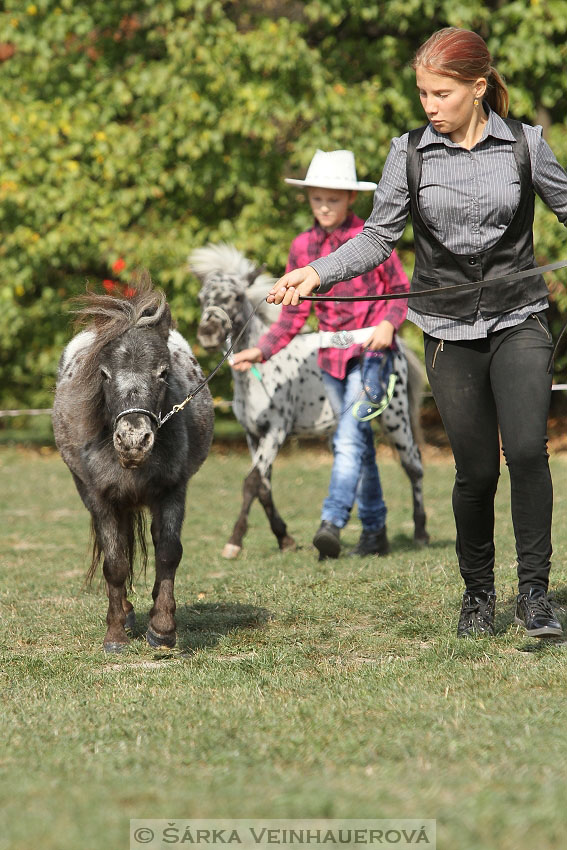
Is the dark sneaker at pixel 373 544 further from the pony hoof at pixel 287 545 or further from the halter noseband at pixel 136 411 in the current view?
the halter noseband at pixel 136 411

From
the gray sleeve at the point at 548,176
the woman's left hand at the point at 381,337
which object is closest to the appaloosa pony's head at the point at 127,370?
the gray sleeve at the point at 548,176

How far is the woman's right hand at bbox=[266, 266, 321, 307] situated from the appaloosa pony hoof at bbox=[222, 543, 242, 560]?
13.8 ft

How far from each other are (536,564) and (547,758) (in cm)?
136

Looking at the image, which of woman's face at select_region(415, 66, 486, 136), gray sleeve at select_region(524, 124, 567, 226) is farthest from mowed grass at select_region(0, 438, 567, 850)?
woman's face at select_region(415, 66, 486, 136)

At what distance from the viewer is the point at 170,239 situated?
14852mm

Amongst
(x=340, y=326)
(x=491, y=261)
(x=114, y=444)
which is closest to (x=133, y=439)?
(x=114, y=444)

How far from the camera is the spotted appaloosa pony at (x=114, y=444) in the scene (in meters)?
5.11

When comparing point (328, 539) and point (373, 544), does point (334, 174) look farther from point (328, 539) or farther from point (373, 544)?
point (373, 544)

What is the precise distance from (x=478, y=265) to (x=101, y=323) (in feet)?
5.89

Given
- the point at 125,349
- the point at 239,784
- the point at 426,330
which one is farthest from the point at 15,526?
the point at 239,784

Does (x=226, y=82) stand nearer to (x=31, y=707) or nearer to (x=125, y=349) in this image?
(x=125, y=349)

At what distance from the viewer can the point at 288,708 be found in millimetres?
4145

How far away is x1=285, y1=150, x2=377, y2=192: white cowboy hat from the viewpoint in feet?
24.5

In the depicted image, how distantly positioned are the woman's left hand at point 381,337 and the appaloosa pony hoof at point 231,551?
2137mm
